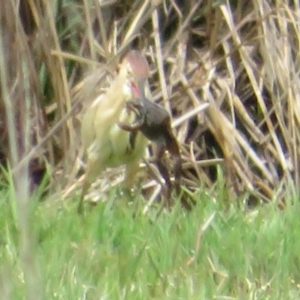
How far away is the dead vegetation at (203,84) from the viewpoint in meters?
4.46

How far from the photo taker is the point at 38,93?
4.41 meters

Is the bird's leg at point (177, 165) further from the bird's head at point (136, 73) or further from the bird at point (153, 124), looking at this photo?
the bird's head at point (136, 73)

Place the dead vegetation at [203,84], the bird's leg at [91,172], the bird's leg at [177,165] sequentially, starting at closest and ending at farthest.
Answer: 1. the bird's leg at [177,165]
2. the bird's leg at [91,172]
3. the dead vegetation at [203,84]

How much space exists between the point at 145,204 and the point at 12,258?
38.8 inches

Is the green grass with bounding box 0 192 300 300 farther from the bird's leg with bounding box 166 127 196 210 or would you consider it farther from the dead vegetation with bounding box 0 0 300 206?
the dead vegetation with bounding box 0 0 300 206

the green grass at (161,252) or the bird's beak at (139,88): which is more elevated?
the bird's beak at (139,88)

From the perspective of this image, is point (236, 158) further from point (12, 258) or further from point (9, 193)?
point (12, 258)

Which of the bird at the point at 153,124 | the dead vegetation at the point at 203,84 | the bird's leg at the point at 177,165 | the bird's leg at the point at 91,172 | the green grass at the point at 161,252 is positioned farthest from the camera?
the dead vegetation at the point at 203,84

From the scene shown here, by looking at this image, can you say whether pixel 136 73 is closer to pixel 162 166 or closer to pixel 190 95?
pixel 162 166

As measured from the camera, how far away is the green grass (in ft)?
9.11

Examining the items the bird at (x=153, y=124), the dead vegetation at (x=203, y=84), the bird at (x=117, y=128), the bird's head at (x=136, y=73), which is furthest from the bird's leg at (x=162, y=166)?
the dead vegetation at (x=203, y=84)

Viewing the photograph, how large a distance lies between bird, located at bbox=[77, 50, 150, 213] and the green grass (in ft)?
0.86

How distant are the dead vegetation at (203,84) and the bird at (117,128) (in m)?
0.35

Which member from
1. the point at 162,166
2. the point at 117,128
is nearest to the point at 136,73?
the point at 117,128
